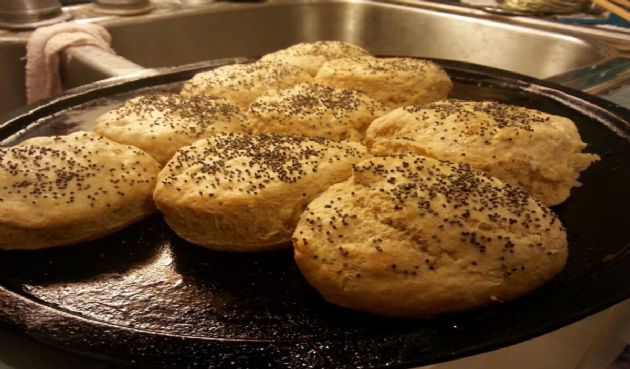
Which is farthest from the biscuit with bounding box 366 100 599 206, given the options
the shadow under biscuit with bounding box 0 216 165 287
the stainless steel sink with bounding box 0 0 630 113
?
the stainless steel sink with bounding box 0 0 630 113

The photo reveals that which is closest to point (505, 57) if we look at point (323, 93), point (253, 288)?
point (323, 93)

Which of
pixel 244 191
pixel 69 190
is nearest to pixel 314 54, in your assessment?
pixel 244 191

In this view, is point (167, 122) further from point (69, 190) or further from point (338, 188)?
point (338, 188)

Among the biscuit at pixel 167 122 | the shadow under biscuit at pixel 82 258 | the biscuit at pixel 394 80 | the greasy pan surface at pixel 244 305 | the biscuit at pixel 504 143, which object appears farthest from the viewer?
the biscuit at pixel 394 80

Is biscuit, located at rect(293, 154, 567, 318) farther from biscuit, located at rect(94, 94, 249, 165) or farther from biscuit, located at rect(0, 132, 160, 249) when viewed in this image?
biscuit, located at rect(94, 94, 249, 165)

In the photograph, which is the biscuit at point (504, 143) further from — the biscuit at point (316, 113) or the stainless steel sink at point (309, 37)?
the stainless steel sink at point (309, 37)

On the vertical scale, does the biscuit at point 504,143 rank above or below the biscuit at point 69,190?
above

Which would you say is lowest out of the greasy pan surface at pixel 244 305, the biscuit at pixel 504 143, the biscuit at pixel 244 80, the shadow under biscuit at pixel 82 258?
the shadow under biscuit at pixel 82 258

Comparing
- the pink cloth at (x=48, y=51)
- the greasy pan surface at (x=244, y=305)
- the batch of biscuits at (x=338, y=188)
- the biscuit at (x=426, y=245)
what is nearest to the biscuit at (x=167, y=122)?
the batch of biscuits at (x=338, y=188)
